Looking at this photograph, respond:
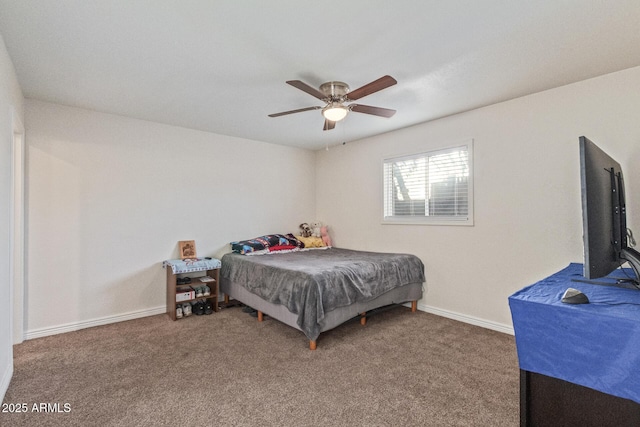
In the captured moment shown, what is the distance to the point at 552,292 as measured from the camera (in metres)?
1.52

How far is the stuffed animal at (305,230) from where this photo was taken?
16.4 ft

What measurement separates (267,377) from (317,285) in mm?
819

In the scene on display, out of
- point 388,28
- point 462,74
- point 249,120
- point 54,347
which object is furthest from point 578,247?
point 54,347

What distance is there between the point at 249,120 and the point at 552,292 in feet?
11.0

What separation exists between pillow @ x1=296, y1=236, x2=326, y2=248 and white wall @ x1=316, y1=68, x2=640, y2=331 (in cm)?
106

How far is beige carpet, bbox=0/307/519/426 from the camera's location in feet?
5.98

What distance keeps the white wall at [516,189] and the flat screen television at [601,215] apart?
969 mm

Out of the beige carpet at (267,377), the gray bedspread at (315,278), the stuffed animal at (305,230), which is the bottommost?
the beige carpet at (267,377)

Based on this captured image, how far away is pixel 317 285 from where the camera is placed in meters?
2.70

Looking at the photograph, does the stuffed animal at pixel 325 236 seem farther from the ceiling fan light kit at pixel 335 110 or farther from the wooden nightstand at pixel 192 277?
the ceiling fan light kit at pixel 335 110

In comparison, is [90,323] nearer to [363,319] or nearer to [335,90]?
[363,319]

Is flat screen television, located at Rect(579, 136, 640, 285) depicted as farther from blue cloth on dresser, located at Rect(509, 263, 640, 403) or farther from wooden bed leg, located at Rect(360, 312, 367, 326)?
wooden bed leg, located at Rect(360, 312, 367, 326)

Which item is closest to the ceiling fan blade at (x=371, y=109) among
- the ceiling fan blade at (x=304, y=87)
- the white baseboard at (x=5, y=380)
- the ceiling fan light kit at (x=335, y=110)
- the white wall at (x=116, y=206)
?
the ceiling fan light kit at (x=335, y=110)

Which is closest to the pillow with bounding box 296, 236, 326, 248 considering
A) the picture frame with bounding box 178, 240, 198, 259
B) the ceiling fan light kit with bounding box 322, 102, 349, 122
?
the picture frame with bounding box 178, 240, 198, 259
